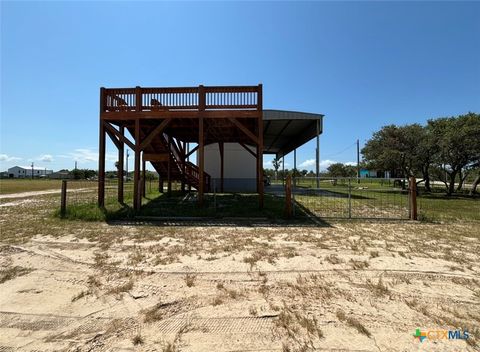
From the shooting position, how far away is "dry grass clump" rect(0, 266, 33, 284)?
3996 millimetres

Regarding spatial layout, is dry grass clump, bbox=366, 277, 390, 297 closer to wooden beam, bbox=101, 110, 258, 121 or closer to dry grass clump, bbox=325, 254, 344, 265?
dry grass clump, bbox=325, 254, 344, 265

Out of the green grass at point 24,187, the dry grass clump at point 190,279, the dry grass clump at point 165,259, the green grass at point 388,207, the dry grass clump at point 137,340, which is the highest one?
the green grass at point 24,187

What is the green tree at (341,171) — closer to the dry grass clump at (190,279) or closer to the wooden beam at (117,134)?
the wooden beam at (117,134)

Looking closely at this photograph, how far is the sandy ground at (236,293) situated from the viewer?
254 cm

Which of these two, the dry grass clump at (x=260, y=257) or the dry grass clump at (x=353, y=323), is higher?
the dry grass clump at (x=260, y=257)

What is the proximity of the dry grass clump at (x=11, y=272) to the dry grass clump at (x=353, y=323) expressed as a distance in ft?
16.2

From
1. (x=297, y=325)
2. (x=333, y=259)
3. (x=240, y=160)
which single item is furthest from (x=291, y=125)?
(x=297, y=325)

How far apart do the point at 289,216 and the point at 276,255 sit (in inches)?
168

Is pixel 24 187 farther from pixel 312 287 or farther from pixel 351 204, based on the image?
pixel 312 287

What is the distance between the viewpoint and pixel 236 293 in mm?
3521

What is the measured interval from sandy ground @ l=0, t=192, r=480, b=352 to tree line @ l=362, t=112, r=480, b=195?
61.6 ft

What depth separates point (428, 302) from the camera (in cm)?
328

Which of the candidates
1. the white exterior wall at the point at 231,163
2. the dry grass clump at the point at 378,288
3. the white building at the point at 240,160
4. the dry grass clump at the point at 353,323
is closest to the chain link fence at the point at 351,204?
the dry grass clump at the point at 378,288

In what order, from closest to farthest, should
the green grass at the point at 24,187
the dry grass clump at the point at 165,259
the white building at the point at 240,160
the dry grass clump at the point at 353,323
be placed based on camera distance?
the dry grass clump at the point at 353,323 < the dry grass clump at the point at 165,259 < the white building at the point at 240,160 < the green grass at the point at 24,187
